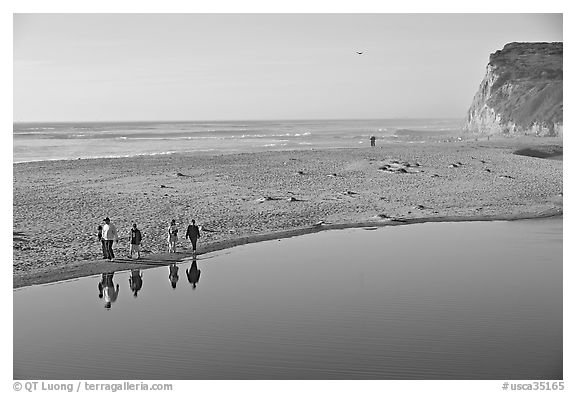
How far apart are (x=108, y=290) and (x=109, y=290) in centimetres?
3

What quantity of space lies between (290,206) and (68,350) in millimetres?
19032

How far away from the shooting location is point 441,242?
27.6 meters

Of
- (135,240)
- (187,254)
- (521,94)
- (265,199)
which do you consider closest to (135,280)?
(135,240)

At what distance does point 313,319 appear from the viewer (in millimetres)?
18172

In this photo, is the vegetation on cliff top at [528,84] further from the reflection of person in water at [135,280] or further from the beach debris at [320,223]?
the reflection of person in water at [135,280]

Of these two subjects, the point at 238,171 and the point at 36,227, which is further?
the point at 238,171

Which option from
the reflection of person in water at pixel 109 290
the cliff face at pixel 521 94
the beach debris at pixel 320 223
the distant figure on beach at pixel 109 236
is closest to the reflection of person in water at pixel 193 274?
the reflection of person in water at pixel 109 290

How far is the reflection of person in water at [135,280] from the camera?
21.0 metres

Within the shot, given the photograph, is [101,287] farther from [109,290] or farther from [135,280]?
[135,280]

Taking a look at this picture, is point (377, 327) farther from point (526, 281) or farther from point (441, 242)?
point (441, 242)

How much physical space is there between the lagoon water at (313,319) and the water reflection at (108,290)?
6.9 inches

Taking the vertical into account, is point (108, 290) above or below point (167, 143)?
below

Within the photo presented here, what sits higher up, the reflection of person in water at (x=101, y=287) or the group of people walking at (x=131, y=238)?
the group of people walking at (x=131, y=238)
